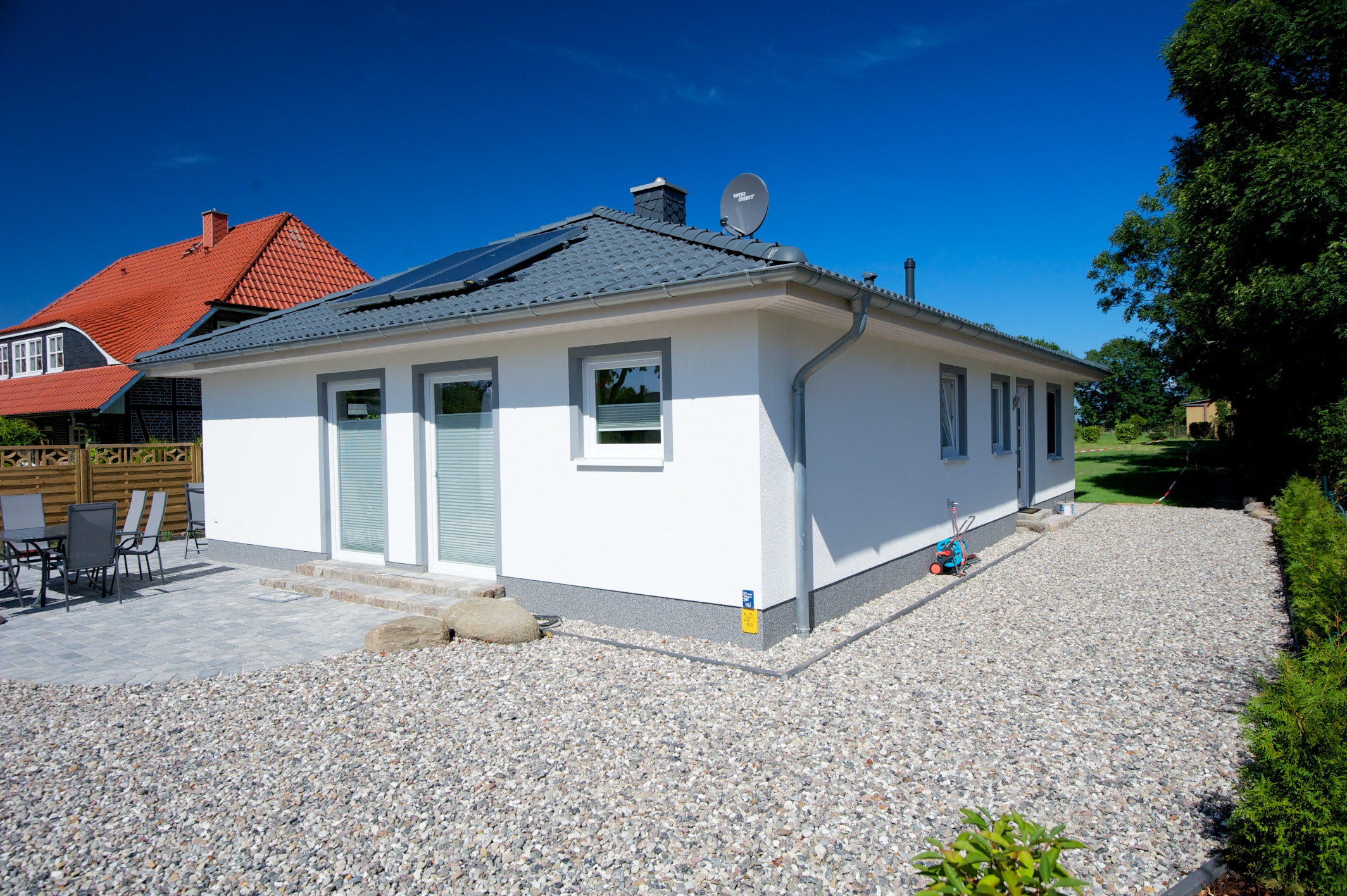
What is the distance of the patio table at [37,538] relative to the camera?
7.78 meters

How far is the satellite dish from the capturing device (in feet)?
23.6

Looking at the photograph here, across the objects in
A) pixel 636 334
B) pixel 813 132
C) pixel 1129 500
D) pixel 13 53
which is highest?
pixel 813 132

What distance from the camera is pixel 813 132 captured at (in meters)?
14.1

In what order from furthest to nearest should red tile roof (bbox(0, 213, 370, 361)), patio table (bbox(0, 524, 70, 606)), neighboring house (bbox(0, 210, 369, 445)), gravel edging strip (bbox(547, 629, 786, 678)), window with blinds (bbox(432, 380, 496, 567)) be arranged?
1. red tile roof (bbox(0, 213, 370, 361))
2. neighboring house (bbox(0, 210, 369, 445))
3. patio table (bbox(0, 524, 70, 606))
4. window with blinds (bbox(432, 380, 496, 567))
5. gravel edging strip (bbox(547, 629, 786, 678))

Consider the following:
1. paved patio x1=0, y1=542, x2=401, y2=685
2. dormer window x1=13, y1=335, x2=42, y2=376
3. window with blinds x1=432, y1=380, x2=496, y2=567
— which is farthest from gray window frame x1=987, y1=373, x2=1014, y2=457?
dormer window x1=13, y1=335, x2=42, y2=376

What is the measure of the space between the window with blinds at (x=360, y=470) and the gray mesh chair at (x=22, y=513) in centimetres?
354

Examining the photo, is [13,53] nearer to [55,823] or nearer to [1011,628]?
[55,823]

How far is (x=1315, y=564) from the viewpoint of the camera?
6.13 metres

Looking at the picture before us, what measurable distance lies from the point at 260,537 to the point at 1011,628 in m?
9.42

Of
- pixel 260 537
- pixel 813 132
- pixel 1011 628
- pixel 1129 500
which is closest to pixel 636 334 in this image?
pixel 1011 628

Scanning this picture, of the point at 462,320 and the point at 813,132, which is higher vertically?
the point at 813,132

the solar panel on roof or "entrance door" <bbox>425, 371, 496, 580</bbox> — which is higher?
the solar panel on roof

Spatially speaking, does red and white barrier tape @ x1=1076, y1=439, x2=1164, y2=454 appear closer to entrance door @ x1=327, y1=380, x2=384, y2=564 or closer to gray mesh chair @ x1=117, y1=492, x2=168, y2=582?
entrance door @ x1=327, y1=380, x2=384, y2=564

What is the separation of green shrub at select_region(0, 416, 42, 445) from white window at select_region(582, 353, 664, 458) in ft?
52.5
